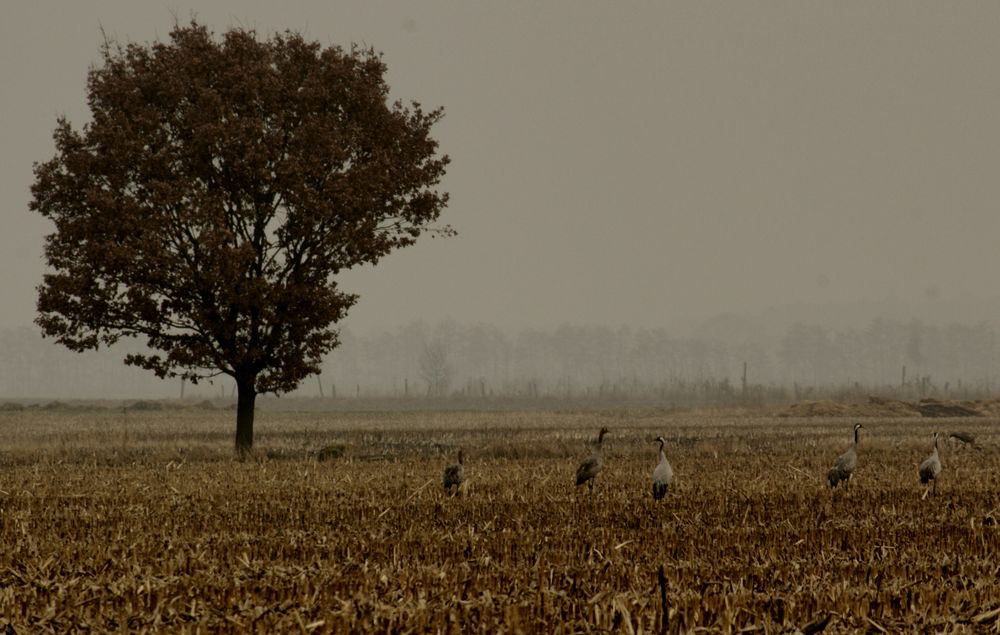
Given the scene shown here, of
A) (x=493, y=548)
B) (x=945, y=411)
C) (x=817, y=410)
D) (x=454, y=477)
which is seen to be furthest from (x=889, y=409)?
(x=493, y=548)

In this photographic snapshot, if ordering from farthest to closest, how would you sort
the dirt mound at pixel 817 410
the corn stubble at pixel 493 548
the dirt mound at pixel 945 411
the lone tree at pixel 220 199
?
the dirt mound at pixel 817 410
the dirt mound at pixel 945 411
the lone tree at pixel 220 199
the corn stubble at pixel 493 548

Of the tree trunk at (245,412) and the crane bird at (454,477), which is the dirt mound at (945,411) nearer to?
the tree trunk at (245,412)

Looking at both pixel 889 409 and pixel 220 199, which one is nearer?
pixel 220 199

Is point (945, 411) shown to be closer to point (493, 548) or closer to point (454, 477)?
point (454, 477)

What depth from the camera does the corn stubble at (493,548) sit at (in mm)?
8281

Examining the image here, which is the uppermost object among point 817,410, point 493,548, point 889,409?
point 889,409

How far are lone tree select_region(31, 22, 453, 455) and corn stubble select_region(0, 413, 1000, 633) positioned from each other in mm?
4749

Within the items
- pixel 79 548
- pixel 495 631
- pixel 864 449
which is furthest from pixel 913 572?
pixel 864 449

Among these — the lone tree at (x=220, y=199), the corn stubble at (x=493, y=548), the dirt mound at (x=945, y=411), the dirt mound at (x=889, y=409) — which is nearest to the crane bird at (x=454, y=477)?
the corn stubble at (x=493, y=548)

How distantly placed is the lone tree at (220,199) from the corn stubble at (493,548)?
475 cm

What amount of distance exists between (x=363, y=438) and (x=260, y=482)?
773 inches

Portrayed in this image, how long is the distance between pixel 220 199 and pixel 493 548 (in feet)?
60.9

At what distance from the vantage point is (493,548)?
12.2 metres

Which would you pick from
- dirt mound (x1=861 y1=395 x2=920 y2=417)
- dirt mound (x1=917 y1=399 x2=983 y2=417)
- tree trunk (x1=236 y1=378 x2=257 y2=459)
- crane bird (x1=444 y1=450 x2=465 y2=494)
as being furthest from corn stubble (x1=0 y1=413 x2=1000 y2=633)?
dirt mound (x1=917 y1=399 x2=983 y2=417)
